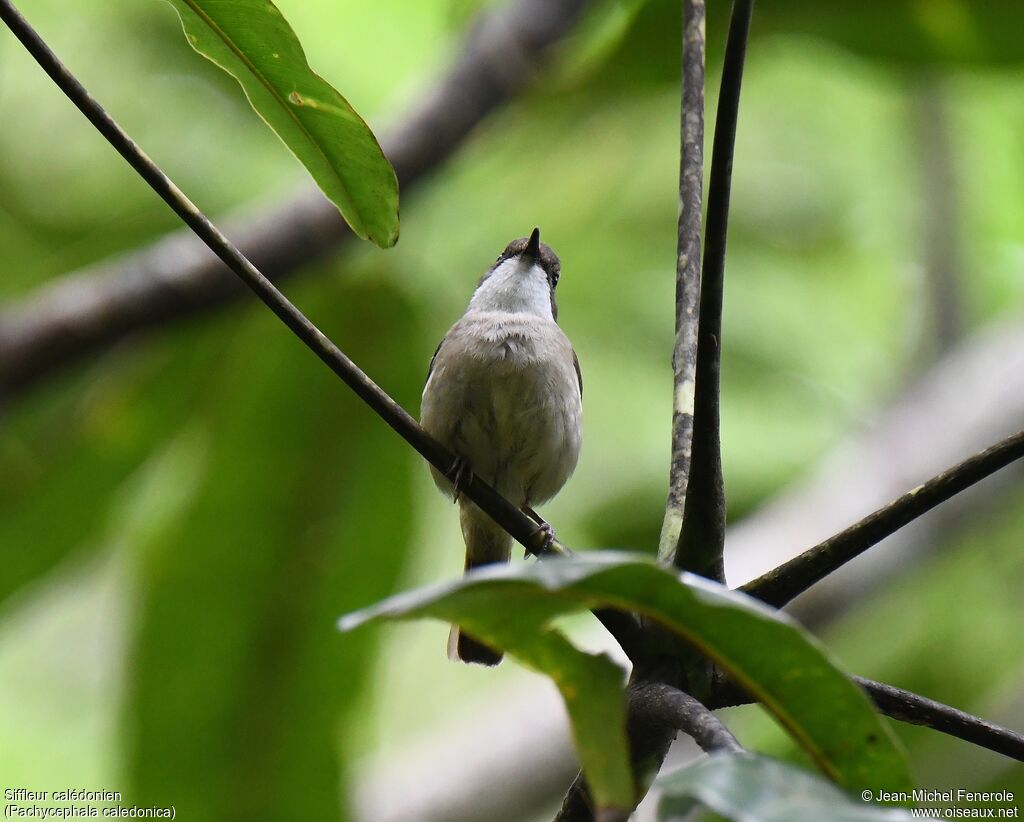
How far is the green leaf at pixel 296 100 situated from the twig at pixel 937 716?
95 cm

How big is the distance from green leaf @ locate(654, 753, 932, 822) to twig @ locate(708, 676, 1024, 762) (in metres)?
0.34

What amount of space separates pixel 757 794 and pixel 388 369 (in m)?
3.57

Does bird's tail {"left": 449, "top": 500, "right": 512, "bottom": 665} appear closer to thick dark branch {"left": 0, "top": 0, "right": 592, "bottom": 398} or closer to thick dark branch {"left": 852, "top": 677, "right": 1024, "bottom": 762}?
thick dark branch {"left": 0, "top": 0, "right": 592, "bottom": 398}

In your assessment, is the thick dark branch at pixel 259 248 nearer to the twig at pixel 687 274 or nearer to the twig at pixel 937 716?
the twig at pixel 687 274

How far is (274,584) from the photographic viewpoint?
173 inches

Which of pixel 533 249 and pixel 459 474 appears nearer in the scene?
pixel 459 474

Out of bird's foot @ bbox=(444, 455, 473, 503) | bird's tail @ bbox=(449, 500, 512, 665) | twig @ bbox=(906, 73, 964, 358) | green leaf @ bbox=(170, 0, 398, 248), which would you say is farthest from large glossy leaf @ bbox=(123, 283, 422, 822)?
green leaf @ bbox=(170, 0, 398, 248)

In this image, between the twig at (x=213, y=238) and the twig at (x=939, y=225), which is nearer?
the twig at (x=213, y=238)

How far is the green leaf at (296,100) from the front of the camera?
75.9 inches

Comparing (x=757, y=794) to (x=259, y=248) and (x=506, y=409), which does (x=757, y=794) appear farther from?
(x=259, y=248)

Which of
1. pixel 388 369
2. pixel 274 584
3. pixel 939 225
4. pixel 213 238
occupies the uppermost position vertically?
pixel 213 238

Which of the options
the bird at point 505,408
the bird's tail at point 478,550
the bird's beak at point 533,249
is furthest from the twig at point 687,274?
the bird's beak at point 533,249

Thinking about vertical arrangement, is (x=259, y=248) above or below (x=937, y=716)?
above

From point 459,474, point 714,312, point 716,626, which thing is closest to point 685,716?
point 716,626
